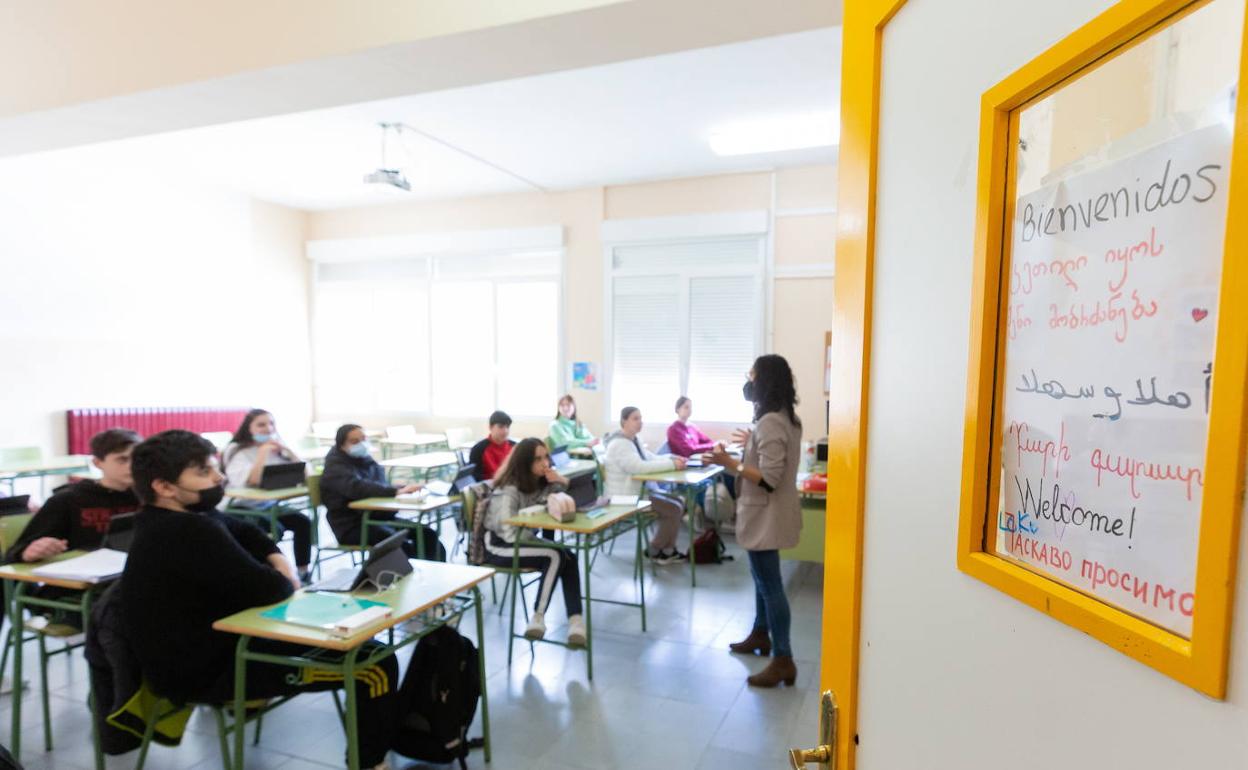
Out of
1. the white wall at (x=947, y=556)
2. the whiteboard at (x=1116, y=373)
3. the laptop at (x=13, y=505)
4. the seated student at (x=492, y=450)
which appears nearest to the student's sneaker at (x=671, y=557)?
the seated student at (x=492, y=450)

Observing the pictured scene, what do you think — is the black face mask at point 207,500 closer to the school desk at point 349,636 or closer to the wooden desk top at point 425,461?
the school desk at point 349,636

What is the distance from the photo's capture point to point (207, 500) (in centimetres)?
229

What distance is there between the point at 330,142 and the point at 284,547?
3.81m

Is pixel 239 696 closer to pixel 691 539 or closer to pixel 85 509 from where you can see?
pixel 85 509

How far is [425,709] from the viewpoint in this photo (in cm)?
249

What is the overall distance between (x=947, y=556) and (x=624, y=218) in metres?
7.38

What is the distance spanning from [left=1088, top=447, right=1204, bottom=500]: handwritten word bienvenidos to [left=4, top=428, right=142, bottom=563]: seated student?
3.30 metres

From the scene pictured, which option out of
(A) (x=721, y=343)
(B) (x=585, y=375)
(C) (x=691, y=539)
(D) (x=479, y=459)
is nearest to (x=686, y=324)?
(A) (x=721, y=343)

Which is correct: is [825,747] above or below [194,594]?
above

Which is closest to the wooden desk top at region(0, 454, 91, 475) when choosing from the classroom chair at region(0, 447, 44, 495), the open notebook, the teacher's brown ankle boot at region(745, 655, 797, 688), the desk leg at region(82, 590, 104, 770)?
the classroom chair at region(0, 447, 44, 495)

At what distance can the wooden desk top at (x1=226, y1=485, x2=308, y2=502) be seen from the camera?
14.1 feet

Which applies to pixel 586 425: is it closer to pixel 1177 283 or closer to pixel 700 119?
pixel 700 119

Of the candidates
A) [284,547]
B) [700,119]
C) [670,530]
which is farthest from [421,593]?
[700,119]

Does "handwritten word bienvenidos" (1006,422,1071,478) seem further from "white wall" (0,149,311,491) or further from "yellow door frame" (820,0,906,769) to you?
"white wall" (0,149,311,491)
